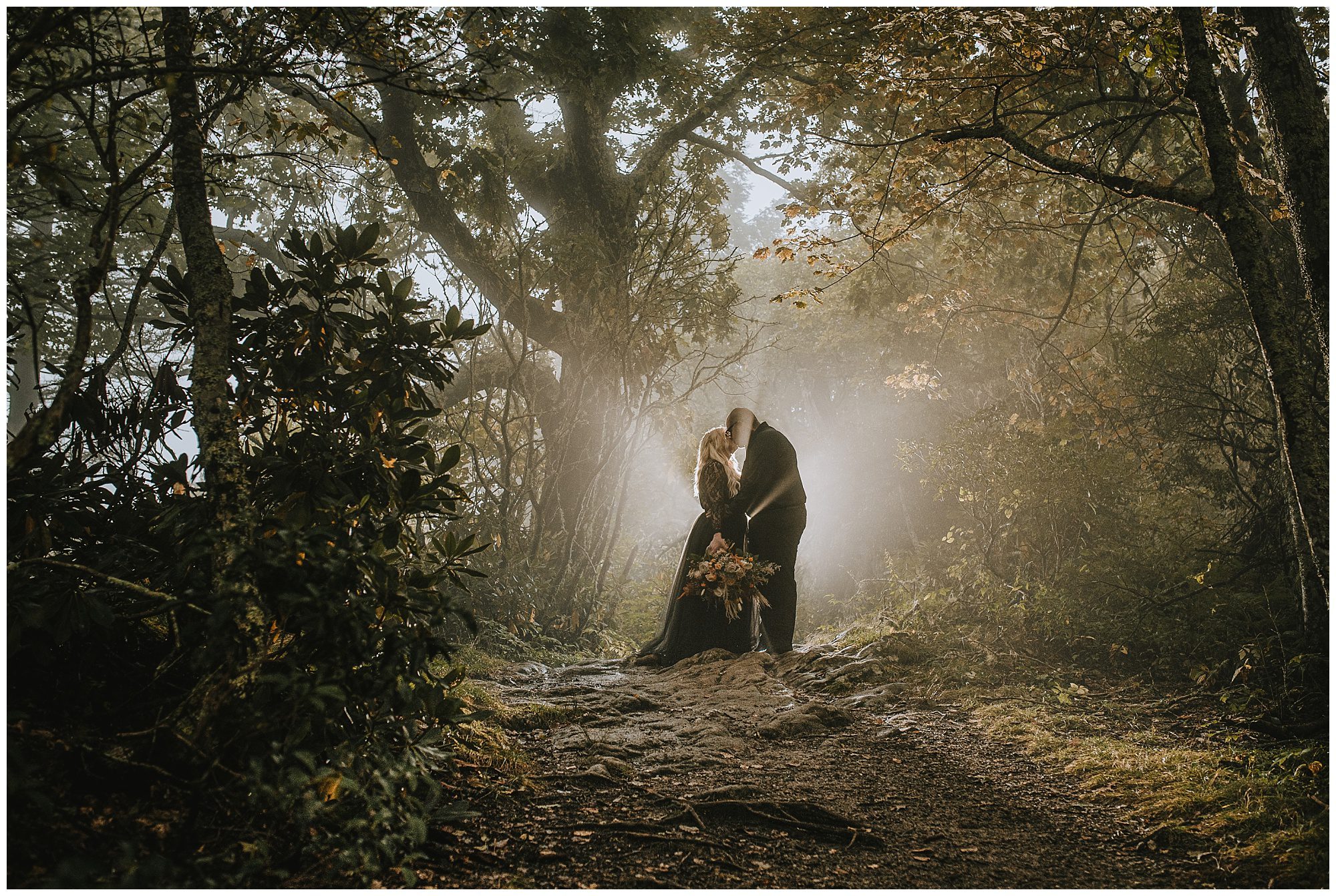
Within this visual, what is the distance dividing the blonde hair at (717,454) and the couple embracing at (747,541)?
0.01 m

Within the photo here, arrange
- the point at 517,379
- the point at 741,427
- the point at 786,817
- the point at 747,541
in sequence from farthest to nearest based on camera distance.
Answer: the point at 517,379
the point at 741,427
the point at 747,541
the point at 786,817

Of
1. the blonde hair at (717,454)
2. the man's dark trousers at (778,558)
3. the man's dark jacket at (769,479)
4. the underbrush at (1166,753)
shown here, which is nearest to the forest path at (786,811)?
the underbrush at (1166,753)

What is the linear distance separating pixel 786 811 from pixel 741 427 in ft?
13.5

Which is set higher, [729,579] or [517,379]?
[517,379]

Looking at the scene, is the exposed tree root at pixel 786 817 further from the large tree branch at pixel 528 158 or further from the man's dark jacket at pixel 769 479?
the large tree branch at pixel 528 158

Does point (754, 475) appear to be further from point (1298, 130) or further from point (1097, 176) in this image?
point (1298, 130)

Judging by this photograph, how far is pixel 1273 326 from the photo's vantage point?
279 centimetres

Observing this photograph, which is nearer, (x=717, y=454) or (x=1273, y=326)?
(x=1273, y=326)

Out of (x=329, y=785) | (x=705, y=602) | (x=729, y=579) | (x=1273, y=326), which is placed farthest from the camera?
(x=705, y=602)

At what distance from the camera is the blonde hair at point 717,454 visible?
637cm

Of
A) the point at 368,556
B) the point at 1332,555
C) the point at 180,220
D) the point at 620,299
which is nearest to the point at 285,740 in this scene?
the point at 368,556

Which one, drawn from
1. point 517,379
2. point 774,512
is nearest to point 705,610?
point 774,512

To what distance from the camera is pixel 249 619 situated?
1801 millimetres

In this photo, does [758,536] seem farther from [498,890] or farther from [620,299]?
[498,890]
